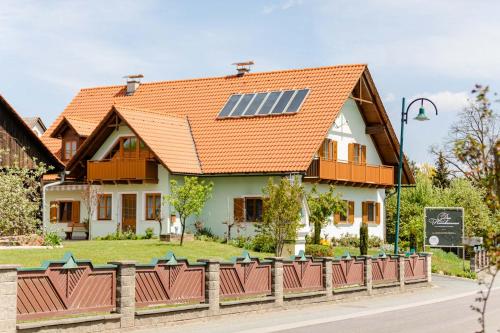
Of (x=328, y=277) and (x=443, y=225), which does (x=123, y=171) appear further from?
(x=328, y=277)

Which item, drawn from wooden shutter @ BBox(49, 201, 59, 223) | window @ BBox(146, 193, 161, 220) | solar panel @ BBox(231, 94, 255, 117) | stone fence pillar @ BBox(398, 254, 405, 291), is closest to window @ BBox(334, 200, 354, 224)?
solar panel @ BBox(231, 94, 255, 117)

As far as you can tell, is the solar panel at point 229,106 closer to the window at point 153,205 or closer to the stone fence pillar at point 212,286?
the window at point 153,205

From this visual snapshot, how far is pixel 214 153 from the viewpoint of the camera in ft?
149

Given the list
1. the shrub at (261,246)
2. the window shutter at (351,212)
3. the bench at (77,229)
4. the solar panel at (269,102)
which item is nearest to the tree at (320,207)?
the shrub at (261,246)

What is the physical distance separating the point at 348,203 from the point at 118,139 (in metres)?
12.8

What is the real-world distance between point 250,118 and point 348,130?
566 cm

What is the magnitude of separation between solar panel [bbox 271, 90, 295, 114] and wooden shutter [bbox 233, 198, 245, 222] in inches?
198

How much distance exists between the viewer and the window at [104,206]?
46.1m

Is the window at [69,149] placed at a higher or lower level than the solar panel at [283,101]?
lower

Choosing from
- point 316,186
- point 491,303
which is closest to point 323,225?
point 316,186

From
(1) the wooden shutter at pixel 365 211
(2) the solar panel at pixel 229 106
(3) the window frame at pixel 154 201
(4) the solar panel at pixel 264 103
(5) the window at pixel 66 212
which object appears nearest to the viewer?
(3) the window frame at pixel 154 201

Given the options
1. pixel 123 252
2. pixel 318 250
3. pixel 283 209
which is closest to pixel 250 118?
pixel 318 250

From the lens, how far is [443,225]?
43.0 m

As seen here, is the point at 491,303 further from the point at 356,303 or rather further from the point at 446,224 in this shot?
the point at 446,224
